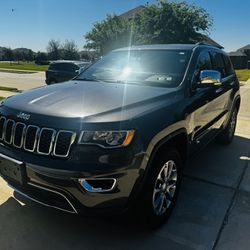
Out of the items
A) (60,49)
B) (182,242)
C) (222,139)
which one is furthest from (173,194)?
(60,49)

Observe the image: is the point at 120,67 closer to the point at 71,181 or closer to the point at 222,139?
the point at 71,181

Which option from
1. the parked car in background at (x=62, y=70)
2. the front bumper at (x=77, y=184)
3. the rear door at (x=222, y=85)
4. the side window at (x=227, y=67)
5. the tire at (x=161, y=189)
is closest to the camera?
the front bumper at (x=77, y=184)

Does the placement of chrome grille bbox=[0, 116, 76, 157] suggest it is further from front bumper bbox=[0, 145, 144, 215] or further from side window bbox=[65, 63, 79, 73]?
side window bbox=[65, 63, 79, 73]

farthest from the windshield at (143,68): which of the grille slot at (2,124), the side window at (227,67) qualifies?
the side window at (227,67)

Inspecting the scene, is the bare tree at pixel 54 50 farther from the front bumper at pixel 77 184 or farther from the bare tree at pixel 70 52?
the front bumper at pixel 77 184

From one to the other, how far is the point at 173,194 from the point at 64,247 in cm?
124

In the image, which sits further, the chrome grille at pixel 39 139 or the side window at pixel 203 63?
the side window at pixel 203 63

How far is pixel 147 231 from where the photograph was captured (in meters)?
3.10

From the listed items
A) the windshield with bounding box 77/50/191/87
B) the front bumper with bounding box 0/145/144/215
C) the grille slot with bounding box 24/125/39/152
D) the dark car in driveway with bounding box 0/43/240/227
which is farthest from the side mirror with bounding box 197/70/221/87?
the grille slot with bounding box 24/125/39/152

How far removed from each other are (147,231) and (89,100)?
1394mm

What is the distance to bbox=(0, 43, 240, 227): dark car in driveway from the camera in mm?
2488

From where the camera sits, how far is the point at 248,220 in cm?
337

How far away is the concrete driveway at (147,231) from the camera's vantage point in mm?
2932

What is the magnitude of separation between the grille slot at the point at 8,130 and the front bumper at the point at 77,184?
1.01ft
